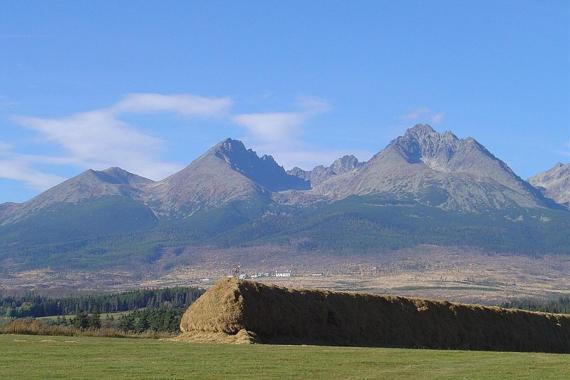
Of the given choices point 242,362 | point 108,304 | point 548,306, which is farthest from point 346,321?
point 108,304

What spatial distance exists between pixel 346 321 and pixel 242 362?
15.9 m

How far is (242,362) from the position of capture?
27.5 m

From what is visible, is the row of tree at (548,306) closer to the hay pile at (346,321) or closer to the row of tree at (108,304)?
the hay pile at (346,321)

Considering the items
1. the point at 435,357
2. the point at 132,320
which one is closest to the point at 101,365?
the point at 435,357

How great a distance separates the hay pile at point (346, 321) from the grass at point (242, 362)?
17.5 ft

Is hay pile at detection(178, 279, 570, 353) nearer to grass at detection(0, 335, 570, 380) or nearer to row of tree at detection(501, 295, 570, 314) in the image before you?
grass at detection(0, 335, 570, 380)

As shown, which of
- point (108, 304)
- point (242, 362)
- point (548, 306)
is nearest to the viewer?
point (242, 362)

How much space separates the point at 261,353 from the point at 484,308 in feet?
74.0

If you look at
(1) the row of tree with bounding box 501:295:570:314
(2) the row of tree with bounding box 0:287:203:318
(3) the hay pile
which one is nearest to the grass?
(3) the hay pile

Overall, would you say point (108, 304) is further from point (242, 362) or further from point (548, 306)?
point (242, 362)

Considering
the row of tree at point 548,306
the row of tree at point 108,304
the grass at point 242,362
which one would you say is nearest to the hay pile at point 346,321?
the grass at point 242,362

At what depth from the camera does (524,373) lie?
26578 millimetres

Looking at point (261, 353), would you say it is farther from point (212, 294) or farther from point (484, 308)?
point (484, 308)

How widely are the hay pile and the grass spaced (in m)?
5.34
